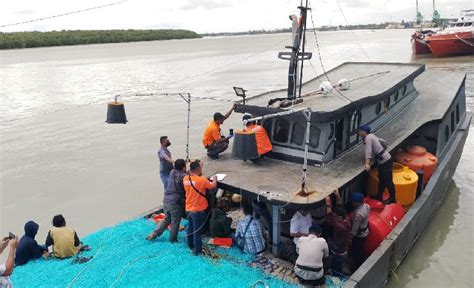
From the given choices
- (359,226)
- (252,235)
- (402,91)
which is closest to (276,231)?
(252,235)

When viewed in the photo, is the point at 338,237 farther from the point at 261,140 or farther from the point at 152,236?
the point at 152,236

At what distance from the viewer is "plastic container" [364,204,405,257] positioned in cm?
779

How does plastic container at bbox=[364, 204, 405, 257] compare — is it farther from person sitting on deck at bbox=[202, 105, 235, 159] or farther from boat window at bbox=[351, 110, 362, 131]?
person sitting on deck at bbox=[202, 105, 235, 159]

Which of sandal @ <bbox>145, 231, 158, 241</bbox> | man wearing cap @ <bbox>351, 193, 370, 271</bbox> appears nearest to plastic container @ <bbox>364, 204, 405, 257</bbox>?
man wearing cap @ <bbox>351, 193, 370, 271</bbox>

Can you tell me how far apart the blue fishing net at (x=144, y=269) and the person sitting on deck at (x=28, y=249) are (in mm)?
153

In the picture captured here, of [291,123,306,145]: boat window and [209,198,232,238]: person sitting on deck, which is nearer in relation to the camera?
[209,198,232,238]: person sitting on deck

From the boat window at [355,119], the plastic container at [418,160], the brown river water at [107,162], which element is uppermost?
the boat window at [355,119]

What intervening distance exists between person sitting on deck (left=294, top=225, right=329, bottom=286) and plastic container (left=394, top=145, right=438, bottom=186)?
4.60m

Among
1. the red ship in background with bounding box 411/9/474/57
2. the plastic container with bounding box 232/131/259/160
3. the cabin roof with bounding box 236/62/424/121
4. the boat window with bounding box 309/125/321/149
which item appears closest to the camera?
the plastic container with bounding box 232/131/259/160

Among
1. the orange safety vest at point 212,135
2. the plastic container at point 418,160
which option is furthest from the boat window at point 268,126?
the plastic container at point 418,160

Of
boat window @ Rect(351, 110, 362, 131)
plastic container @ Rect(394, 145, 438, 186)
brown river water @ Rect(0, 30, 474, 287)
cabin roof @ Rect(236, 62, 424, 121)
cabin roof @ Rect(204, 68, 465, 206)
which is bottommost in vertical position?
brown river water @ Rect(0, 30, 474, 287)

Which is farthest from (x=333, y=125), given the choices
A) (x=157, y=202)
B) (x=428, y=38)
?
(x=428, y=38)

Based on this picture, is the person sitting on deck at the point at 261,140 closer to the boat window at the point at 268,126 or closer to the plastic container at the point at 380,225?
the boat window at the point at 268,126

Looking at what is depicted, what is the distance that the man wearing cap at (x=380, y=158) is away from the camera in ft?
26.3
